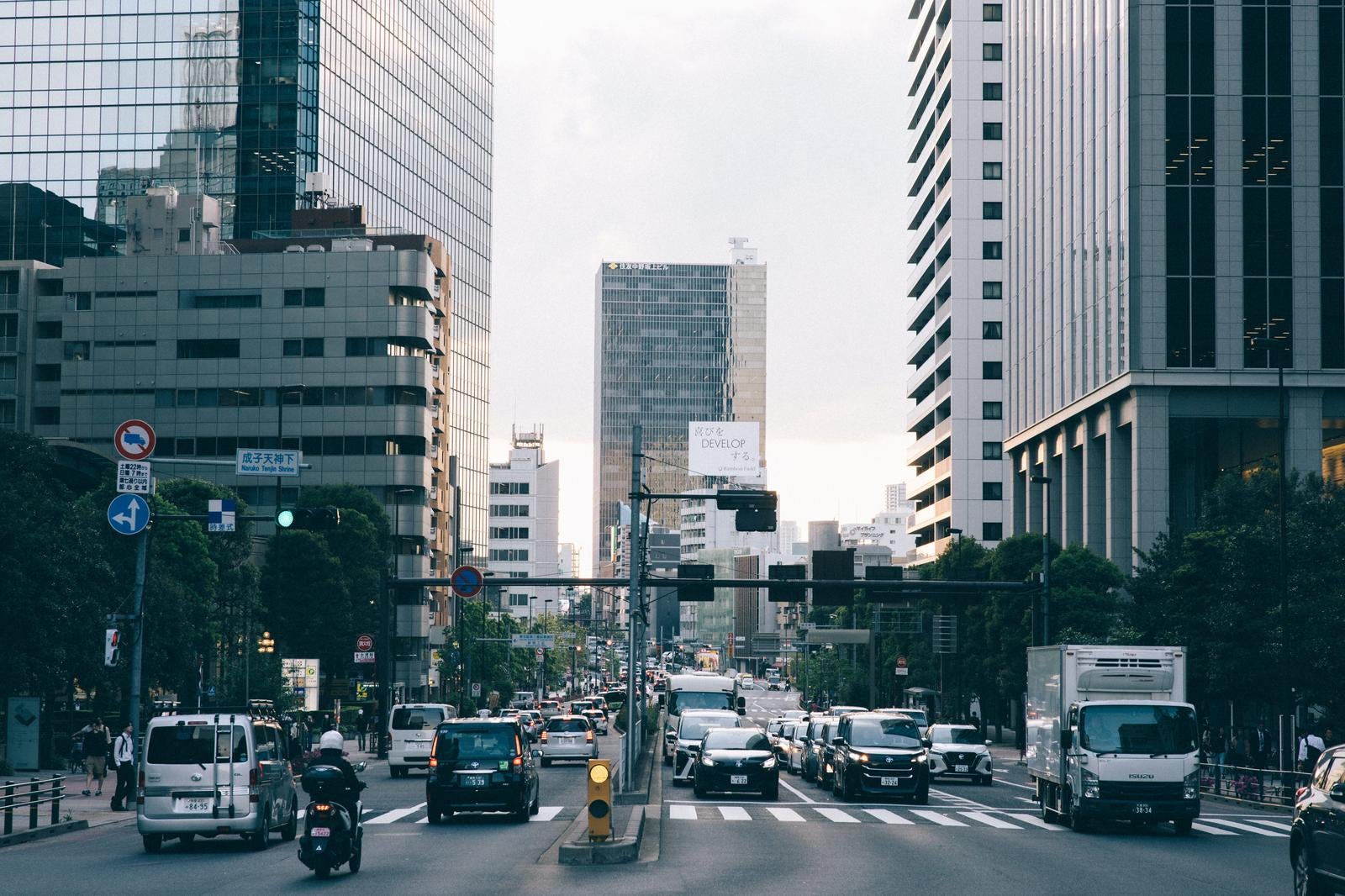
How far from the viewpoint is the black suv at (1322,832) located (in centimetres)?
1589

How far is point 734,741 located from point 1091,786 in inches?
472

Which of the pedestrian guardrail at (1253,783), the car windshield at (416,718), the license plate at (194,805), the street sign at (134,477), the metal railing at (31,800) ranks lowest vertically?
the pedestrian guardrail at (1253,783)

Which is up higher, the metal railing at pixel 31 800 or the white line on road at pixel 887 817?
the metal railing at pixel 31 800

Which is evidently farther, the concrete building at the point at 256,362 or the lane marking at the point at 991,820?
the concrete building at the point at 256,362

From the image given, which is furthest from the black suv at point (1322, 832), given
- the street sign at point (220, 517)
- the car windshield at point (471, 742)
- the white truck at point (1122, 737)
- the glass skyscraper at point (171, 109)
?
the glass skyscraper at point (171, 109)

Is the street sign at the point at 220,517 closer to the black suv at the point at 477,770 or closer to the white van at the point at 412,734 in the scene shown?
the black suv at the point at 477,770

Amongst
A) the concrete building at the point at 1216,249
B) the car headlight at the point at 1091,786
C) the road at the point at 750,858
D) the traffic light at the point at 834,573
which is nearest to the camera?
the road at the point at 750,858

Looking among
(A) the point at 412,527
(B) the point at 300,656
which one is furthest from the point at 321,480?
(B) the point at 300,656

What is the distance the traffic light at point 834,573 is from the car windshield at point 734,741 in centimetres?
1520

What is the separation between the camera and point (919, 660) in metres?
92.1

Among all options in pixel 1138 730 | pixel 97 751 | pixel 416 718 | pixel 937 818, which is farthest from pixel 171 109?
pixel 1138 730

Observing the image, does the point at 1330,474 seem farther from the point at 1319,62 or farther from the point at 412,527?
the point at 412,527

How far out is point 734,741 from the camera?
38.3 m

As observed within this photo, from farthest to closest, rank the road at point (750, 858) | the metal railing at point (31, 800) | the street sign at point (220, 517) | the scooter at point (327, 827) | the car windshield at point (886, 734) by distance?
the car windshield at point (886, 734) → the street sign at point (220, 517) → the metal railing at point (31, 800) → the scooter at point (327, 827) → the road at point (750, 858)
